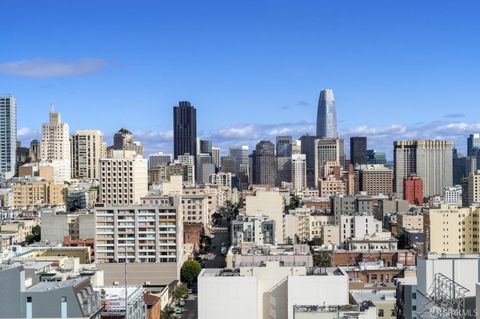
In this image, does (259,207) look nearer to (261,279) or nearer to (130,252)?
(130,252)

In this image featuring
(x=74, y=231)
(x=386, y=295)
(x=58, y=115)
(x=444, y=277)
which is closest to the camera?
(x=444, y=277)

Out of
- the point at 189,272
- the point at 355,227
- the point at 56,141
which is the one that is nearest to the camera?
the point at 189,272

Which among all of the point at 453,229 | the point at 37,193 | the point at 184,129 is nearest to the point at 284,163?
the point at 184,129

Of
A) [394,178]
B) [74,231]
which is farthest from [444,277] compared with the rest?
[394,178]

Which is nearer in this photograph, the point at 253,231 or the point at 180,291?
the point at 180,291

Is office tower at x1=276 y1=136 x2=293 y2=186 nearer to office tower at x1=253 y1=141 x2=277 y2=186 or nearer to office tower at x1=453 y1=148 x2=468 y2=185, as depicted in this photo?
office tower at x1=253 y1=141 x2=277 y2=186

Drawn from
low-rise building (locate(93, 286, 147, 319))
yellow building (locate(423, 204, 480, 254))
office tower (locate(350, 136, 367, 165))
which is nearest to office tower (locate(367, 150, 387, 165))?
office tower (locate(350, 136, 367, 165))

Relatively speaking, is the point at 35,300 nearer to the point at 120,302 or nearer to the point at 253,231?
the point at 120,302
